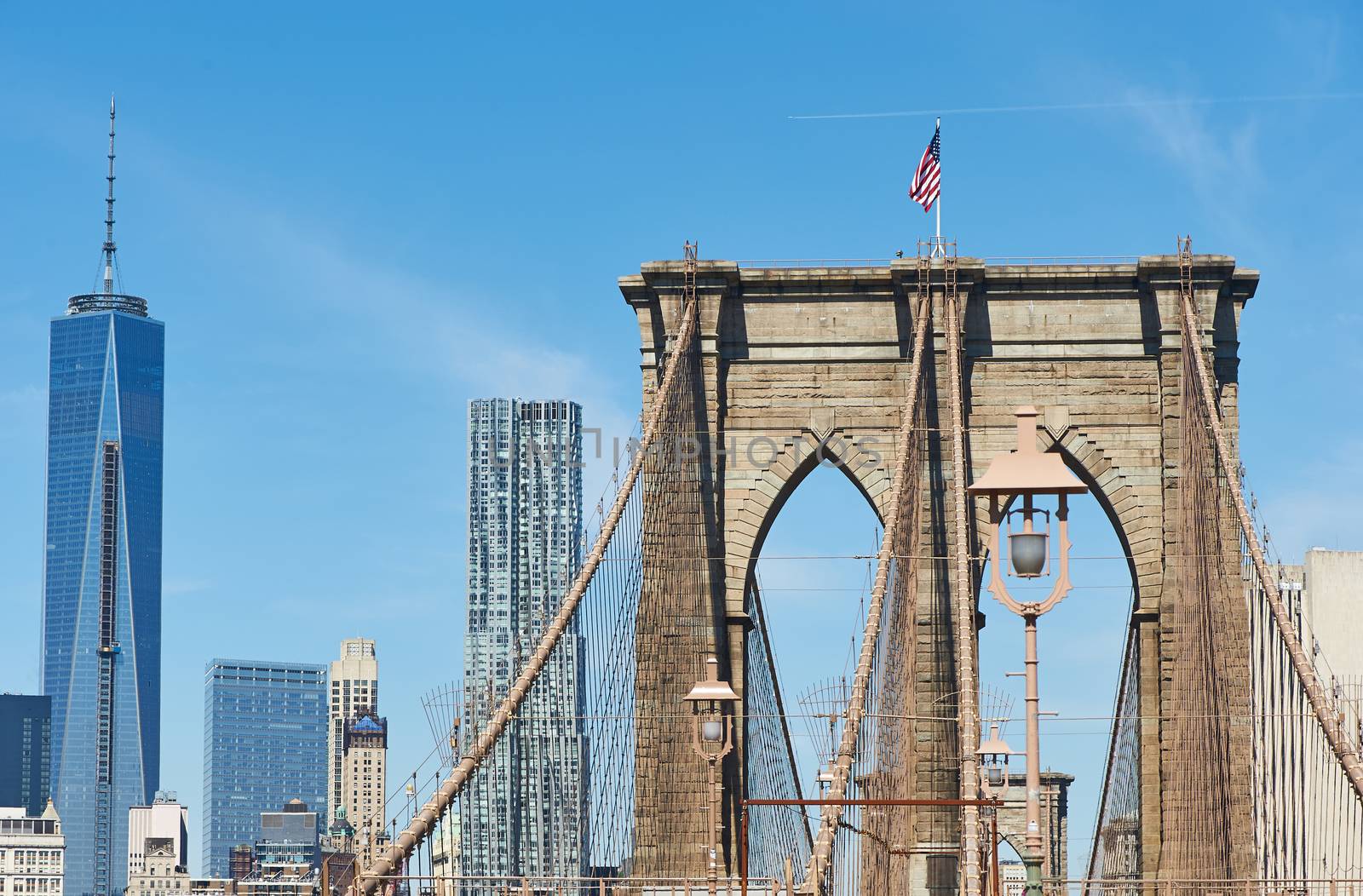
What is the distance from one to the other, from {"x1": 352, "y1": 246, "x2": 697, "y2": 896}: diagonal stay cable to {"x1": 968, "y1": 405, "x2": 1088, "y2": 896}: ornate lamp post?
350 inches

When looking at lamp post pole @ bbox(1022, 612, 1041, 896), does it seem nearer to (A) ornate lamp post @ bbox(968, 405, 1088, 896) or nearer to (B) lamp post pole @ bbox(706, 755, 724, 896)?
(A) ornate lamp post @ bbox(968, 405, 1088, 896)

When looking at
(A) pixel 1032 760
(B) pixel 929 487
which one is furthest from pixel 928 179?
(A) pixel 1032 760

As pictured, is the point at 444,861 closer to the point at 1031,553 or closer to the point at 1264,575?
the point at 1264,575

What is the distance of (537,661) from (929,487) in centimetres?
1118

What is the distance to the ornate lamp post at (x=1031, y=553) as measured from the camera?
17906 mm

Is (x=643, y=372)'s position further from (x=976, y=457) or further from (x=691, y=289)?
(x=976, y=457)

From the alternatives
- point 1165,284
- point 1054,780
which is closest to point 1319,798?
point 1054,780

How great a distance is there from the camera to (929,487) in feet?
153

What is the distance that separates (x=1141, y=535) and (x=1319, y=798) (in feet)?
148

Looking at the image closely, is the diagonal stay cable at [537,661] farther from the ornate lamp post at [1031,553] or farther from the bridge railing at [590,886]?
the ornate lamp post at [1031,553]

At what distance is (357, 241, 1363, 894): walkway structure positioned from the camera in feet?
147

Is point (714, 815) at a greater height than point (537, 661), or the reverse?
point (537, 661)

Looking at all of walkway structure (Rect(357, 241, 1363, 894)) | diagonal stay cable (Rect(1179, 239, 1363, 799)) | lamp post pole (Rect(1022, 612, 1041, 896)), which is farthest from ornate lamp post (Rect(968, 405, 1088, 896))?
walkway structure (Rect(357, 241, 1363, 894))

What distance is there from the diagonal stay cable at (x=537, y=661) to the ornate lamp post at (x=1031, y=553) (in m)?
8.89
